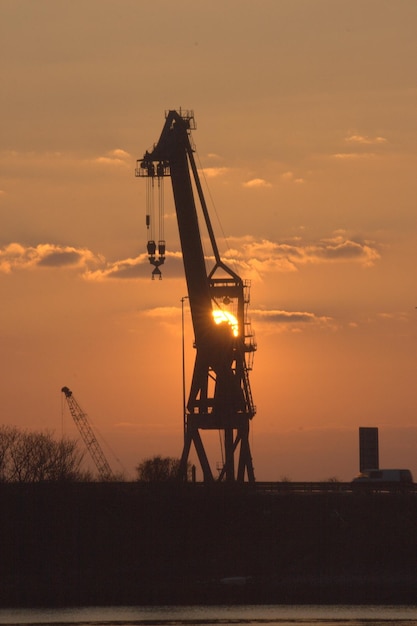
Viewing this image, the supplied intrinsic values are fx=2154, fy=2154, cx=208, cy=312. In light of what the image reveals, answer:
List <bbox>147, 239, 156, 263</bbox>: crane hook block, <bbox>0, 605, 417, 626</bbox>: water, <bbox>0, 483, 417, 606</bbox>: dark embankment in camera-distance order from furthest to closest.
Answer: <bbox>147, 239, 156, 263</bbox>: crane hook block → <bbox>0, 483, 417, 606</bbox>: dark embankment → <bbox>0, 605, 417, 626</bbox>: water

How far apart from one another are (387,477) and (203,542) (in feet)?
58.7

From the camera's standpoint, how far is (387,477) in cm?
14850

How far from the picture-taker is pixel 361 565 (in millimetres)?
132625

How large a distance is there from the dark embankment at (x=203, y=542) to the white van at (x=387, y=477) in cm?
901

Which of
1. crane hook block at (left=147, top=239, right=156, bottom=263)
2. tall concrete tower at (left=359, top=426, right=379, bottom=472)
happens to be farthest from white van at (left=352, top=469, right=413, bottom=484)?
crane hook block at (left=147, top=239, right=156, bottom=263)

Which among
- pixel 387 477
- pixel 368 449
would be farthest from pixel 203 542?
pixel 368 449

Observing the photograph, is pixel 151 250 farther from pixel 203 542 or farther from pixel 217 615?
pixel 217 615

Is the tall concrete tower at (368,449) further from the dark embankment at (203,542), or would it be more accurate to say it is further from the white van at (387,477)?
the dark embankment at (203,542)

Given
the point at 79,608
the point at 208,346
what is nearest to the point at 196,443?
the point at 208,346

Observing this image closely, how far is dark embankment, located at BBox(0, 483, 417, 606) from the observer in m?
128

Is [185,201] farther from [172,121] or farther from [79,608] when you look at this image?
[79,608]

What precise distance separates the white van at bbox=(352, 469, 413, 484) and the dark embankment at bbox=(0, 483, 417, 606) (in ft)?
29.6

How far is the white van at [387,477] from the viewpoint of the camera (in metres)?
148

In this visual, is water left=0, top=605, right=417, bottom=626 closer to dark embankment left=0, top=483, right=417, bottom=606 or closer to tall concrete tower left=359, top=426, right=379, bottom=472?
dark embankment left=0, top=483, right=417, bottom=606
